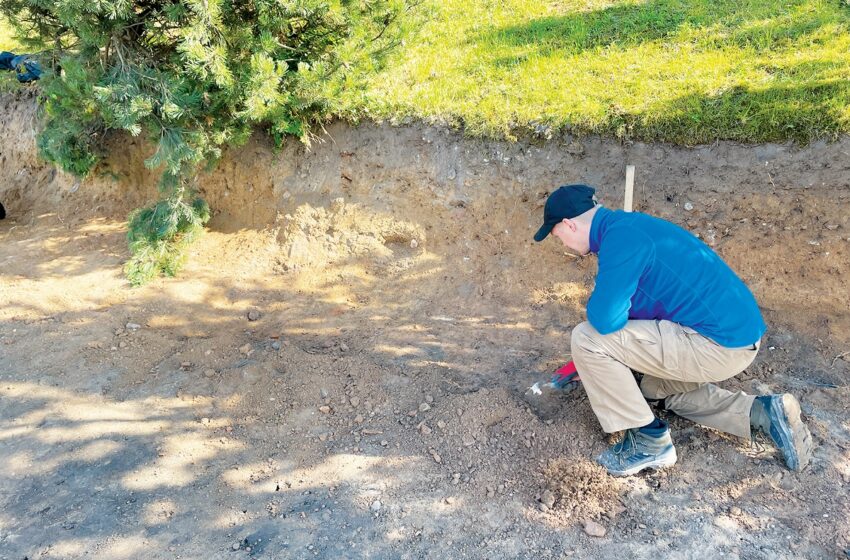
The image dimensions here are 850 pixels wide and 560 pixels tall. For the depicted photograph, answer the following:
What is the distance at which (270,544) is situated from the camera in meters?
Answer: 3.13

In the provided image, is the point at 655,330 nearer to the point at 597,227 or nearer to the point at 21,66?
the point at 597,227

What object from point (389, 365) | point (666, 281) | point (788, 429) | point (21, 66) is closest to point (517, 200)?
point (389, 365)

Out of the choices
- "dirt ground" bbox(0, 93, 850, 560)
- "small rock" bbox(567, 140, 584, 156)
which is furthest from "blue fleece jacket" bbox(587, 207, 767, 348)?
"small rock" bbox(567, 140, 584, 156)

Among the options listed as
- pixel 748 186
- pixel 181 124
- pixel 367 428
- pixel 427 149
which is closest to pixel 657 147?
pixel 748 186

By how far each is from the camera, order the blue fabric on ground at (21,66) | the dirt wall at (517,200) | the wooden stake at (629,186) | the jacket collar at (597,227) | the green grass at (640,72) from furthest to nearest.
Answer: the blue fabric on ground at (21,66) < the green grass at (640,72) < the dirt wall at (517,200) < the wooden stake at (629,186) < the jacket collar at (597,227)

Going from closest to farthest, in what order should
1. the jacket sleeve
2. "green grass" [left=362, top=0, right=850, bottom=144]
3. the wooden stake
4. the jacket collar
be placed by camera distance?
the jacket sleeve, the jacket collar, the wooden stake, "green grass" [left=362, top=0, right=850, bottom=144]

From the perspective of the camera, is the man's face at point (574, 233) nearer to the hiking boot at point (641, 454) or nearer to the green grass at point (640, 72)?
the hiking boot at point (641, 454)

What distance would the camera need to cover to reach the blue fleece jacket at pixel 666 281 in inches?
119

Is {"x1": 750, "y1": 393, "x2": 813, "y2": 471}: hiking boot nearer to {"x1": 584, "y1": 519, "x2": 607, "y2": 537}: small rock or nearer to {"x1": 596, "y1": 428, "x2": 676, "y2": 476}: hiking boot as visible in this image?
{"x1": 596, "y1": 428, "x2": 676, "y2": 476}: hiking boot

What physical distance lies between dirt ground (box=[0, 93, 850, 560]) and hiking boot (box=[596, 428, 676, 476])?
0.07 meters

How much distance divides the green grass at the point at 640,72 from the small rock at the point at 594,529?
2.97m

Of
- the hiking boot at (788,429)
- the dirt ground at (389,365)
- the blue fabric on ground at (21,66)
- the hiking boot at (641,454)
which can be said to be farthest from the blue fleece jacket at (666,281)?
the blue fabric on ground at (21,66)

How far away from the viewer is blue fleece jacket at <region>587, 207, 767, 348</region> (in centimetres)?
301

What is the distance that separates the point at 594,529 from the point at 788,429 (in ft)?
3.74
